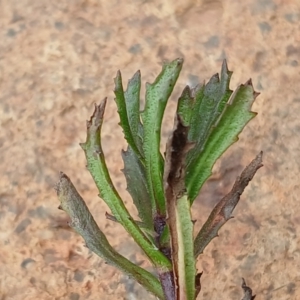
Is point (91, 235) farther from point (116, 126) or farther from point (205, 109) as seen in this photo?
point (116, 126)

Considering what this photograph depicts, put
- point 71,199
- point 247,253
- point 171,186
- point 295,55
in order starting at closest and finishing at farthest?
point 171,186, point 71,199, point 247,253, point 295,55

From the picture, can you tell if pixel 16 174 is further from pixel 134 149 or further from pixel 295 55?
pixel 295 55

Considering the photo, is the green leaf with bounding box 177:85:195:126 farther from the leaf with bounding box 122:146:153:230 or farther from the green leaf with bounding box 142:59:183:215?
the leaf with bounding box 122:146:153:230

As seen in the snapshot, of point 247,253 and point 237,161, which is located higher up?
point 237,161

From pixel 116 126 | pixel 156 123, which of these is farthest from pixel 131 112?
pixel 116 126

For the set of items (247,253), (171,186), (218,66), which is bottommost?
(171,186)

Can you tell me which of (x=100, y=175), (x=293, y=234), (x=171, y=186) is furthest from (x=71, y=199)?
(x=293, y=234)

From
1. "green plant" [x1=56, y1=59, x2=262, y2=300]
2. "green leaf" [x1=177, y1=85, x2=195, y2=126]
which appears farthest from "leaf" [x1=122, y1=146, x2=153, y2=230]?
"green leaf" [x1=177, y1=85, x2=195, y2=126]
